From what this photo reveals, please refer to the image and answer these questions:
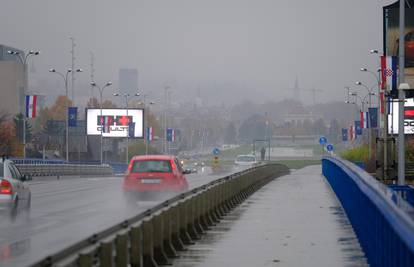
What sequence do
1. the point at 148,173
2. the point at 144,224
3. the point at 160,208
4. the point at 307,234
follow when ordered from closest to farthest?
the point at 144,224, the point at 160,208, the point at 307,234, the point at 148,173

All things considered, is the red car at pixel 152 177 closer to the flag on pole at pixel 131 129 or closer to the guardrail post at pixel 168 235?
the guardrail post at pixel 168 235

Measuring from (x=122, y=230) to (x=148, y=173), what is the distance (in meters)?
19.6

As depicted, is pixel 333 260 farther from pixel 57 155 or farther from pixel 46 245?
pixel 57 155

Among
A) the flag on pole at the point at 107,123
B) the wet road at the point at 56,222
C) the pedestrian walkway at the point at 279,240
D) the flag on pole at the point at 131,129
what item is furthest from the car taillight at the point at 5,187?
the flag on pole at the point at 107,123

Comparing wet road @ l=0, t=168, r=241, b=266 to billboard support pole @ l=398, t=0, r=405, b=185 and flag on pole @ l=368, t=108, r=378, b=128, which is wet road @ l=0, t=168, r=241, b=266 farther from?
flag on pole @ l=368, t=108, r=378, b=128

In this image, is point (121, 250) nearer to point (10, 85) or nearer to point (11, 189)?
point (11, 189)

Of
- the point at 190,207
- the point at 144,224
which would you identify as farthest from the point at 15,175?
the point at 144,224

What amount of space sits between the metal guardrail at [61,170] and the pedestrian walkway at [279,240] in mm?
30791

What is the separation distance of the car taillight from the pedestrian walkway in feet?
16.6

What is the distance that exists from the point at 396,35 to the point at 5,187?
161 ft

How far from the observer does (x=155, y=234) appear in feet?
55.9

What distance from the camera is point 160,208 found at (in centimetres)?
1834

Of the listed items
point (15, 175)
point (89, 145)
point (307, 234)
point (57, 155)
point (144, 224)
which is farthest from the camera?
point (89, 145)

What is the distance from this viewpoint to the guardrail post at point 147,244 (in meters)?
15.9
